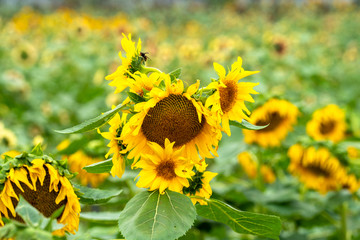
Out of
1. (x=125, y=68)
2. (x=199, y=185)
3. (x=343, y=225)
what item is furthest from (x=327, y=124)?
(x=125, y=68)

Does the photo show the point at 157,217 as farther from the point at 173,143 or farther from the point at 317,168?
the point at 317,168

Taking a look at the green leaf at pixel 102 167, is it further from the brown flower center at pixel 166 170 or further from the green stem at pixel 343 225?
the green stem at pixel 343 225

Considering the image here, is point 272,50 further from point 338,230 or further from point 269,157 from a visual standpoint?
point 338,230

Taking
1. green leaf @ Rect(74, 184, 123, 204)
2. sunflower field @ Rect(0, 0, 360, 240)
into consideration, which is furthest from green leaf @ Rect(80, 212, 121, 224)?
green leaf @ Rect(74, 184, 123, 204)

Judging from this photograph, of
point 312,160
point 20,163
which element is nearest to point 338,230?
point 312,160

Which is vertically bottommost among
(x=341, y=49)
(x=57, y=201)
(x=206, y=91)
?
(x=341, y=49)

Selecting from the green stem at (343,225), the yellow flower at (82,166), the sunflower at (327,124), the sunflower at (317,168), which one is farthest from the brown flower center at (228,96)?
the sunflower at (327,124)

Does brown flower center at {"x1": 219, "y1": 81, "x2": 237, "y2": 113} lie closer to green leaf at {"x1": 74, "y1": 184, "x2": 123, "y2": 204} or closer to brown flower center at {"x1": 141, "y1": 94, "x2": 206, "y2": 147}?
brown flower center at {"x1": 141, "y1": 94, "x2": 206, "y2": 147}
